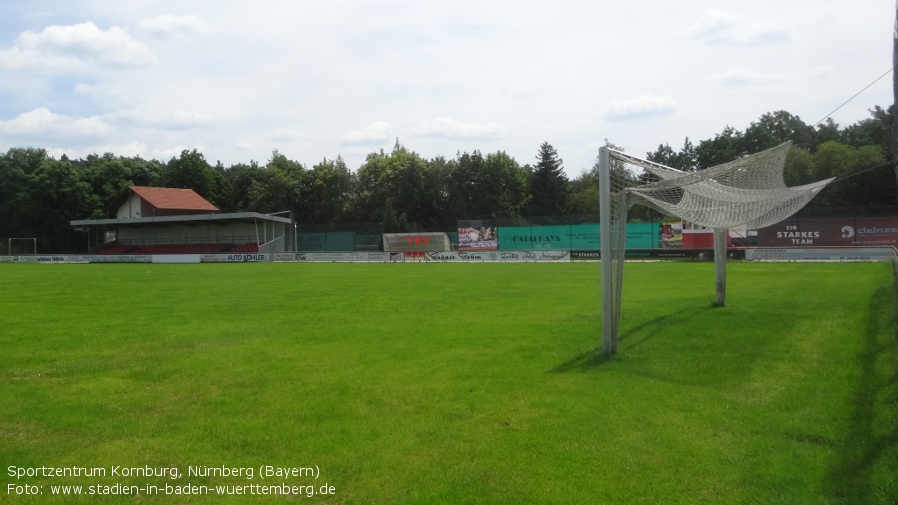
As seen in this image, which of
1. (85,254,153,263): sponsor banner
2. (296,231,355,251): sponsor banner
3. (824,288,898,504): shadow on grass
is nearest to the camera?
(824,288,898,504): shadow on grass

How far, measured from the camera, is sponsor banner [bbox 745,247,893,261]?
3972 cm

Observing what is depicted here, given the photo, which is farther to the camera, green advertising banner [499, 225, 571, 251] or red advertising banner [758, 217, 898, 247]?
green advertising banner [499, 225, 571, 251]

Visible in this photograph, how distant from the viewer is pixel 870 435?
19.3 ft

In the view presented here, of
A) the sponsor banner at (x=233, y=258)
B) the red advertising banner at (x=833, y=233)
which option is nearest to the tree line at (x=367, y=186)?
the sponsor banner at (x=233, y=258)

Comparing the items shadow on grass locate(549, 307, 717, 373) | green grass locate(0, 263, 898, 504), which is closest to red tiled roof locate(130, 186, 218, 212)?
green grass locate(0, 263, 898, 504)

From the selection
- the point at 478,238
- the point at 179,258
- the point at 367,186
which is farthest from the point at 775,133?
the point at 179,258

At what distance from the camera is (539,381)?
27.8 feet

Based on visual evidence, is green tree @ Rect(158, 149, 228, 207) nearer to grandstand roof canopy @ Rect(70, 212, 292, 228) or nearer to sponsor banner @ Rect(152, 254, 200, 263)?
grandstand roof canopy @ Rect(70, 212, 292, 228)

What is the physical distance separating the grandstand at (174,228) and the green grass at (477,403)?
49.9 metres

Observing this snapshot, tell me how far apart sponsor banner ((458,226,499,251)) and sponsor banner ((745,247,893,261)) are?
22705 mm

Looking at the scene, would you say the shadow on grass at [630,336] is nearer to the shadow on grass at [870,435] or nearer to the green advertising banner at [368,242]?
the shadow on grass at [870,435]

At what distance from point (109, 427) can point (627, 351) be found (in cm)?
730

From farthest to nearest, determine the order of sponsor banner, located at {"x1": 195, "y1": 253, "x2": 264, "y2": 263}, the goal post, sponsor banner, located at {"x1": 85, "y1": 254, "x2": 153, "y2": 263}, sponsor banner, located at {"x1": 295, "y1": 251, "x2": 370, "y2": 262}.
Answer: sponsor banner, located at {"x1": 85, "y1": 254, "x2": 153, "y2": 263}, sponsor banner, located at {"x1": 195, "y1": 253, "x2": 264, "y2": 263}, sponsor banner, located at {"x1": 295, "y1": 251, "x2": 370, "y2": 262}, the goal post

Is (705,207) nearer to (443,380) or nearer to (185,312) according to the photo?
(443,380)
